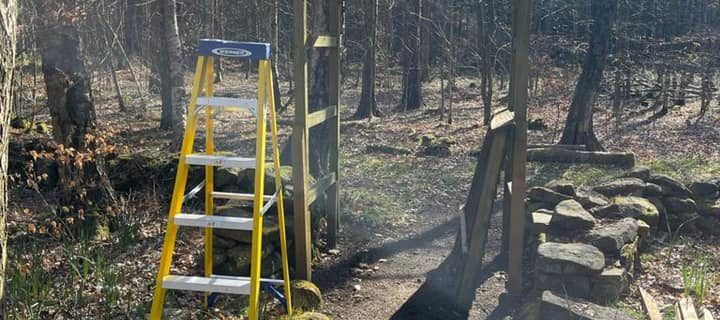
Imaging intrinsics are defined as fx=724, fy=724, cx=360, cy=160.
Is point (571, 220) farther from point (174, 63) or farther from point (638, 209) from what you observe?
point (174, 63)

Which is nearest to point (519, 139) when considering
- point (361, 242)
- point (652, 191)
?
point (361, 242)

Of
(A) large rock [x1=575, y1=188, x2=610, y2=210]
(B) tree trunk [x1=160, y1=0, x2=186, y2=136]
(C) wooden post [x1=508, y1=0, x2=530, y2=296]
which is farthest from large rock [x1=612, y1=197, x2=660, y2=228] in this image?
(B) tree trunk [x1=160, y1=0, x2=186, y2=136]

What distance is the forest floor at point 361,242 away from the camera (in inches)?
204

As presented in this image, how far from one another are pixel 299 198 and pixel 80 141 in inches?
108

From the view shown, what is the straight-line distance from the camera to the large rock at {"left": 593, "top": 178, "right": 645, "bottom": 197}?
24.9ft

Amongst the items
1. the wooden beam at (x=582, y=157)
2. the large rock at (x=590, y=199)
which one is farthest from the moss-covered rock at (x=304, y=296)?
the wooden beam at (x=582, y=157)

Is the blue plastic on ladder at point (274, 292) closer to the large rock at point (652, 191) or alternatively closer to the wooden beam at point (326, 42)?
the wooden beam at point (326, 42)

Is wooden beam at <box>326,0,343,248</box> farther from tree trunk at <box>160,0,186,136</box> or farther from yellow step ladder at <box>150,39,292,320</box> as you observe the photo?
tree trunk at <box>160,0,186,136</box>

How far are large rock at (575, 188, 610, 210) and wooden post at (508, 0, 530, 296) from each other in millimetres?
1708

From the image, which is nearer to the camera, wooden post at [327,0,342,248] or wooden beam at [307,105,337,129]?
wooden beam at [307,105,337,129]

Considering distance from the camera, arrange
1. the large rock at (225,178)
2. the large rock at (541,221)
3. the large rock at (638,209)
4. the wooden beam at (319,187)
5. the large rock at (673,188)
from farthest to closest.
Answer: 1. the large rock at (673,188)
2. the large rock at (225,178)
3. the large rock at (638,209)
4. the large rock at (541,221)
5. the wooden beam at (319,187)

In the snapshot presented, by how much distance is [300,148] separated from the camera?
570 centimetres

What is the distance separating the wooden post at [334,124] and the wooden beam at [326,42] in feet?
0.18

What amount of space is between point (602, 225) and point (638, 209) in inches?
39.7
